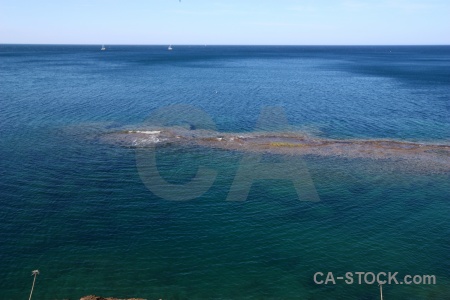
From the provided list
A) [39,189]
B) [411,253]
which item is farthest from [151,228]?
[411,253]

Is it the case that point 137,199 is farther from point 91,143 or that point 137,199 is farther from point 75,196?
point 91,143

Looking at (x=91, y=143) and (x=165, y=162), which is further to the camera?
(x=91, y=143)

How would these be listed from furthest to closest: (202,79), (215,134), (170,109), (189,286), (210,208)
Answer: (202,79) → (170,109) → (215,134) → (210,208) → (189,286)

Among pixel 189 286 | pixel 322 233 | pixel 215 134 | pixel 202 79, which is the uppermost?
pixel 202 79

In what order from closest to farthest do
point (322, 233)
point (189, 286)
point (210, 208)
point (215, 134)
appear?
1. point (189, 286)
2. point (322, 233)
3. point (210, 208)
4. point (215, 134)

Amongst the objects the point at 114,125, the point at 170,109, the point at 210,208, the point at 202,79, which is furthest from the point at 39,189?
the point at 202,79

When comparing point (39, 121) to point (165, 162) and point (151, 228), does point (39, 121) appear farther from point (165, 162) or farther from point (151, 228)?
point (151, 228)

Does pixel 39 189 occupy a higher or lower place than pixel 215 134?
lower

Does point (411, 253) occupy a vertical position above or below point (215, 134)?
below

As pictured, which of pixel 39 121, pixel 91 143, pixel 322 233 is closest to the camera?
pixel 322 233
